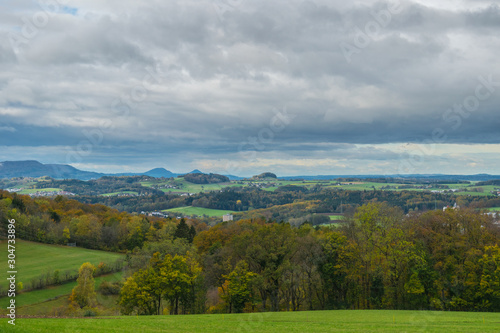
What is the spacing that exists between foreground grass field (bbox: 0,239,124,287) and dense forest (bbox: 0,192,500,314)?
26508mm

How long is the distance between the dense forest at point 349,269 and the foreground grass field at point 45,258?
1044 inches

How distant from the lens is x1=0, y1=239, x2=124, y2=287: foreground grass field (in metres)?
66.8

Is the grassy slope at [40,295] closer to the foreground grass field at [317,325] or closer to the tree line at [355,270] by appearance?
the tree line at [355,270]

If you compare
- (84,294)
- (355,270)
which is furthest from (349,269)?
(84,294)

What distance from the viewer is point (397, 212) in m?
51.3

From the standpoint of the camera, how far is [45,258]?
78.8m

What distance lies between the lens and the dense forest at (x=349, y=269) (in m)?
42.9

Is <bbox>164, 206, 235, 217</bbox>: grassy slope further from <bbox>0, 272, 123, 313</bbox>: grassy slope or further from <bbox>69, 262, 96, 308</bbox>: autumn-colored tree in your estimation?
<bbox>69, 262, 96, 308</bbox>: autumn-colored tree

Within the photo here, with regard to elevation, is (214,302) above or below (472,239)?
below

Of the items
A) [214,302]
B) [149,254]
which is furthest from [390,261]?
[149,254]

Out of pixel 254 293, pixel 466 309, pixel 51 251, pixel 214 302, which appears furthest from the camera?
pixel 51 251

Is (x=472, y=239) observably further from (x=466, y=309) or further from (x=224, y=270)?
(x=224, y=270)

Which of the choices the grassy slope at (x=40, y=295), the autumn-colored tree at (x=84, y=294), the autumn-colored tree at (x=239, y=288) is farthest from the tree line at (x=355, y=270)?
the grassy slope at (x=40, y=295)

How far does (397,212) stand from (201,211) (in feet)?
492
